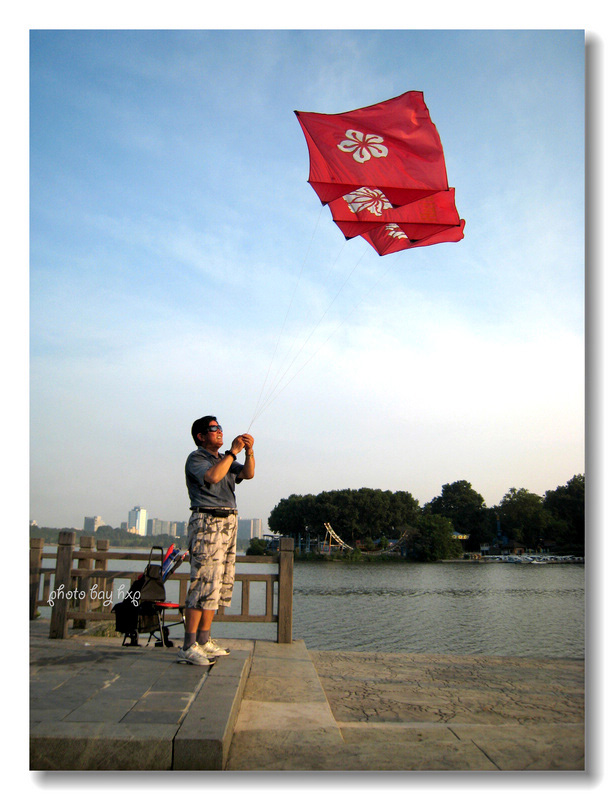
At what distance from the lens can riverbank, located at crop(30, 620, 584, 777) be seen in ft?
7.54

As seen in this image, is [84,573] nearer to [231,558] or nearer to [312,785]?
[231,558]

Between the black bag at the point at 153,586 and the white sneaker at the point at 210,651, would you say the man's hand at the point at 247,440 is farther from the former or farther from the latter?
the black bag at the point at 153,586

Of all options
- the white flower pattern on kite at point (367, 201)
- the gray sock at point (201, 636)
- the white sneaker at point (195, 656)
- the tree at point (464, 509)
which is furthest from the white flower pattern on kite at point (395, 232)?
the tree at point (464, 509)

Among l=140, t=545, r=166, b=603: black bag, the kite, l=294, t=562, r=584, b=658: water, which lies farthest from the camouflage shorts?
l=294, t=562, r=584, b=658: water

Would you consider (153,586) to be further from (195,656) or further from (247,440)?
(247,440)

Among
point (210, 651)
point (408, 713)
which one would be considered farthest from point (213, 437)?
point (408, 713)

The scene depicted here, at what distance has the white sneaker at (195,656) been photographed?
356cm

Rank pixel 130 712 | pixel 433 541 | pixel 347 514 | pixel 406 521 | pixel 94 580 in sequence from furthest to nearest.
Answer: pixel 406 521, pixel 347 514, pixel 433 541, pixel 94 580, pixel 130 712

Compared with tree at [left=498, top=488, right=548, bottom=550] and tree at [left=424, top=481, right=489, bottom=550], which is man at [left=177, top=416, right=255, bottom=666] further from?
tree at [left=424, top=481, right=489, bottom=550]

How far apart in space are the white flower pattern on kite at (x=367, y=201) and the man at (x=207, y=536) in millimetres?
2297

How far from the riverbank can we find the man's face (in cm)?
139

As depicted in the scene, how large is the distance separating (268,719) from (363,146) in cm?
403

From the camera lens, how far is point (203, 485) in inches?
141
